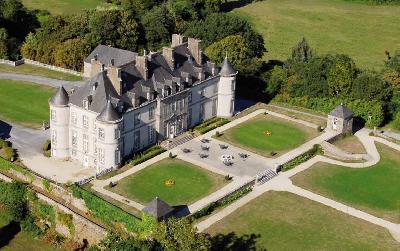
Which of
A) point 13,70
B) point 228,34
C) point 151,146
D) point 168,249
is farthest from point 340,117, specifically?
point 13,70

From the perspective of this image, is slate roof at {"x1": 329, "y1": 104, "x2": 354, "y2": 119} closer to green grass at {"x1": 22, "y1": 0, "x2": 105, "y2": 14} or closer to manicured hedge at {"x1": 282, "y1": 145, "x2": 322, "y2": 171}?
manicured hedge at {"x1": 282, "y1": 145, "x2": 322, "y2": 171}

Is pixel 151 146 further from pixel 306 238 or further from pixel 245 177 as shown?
pixel 306 238

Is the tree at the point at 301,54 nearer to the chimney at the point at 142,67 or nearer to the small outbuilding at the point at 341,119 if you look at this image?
the small outbuilding at the point at 341,119

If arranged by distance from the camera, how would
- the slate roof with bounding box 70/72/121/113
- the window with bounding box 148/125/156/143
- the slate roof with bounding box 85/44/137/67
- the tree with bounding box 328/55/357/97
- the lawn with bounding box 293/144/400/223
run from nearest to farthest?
the lawn with bounding box 293/144/400/223
the slate roof with bounding box 70/72/121/113
the window with bounding box 148/125/156/143
the tree with bounding box 328/55/357/97
the slate roof with bounding box 85/44/137/67

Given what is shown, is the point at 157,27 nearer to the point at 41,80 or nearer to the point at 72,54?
the point at 72,54

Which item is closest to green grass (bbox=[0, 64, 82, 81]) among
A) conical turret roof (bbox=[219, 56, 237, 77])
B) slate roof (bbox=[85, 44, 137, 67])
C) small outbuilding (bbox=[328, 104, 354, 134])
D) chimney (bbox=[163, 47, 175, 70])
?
slate roof (bbox=[85, 44, 137, 67])

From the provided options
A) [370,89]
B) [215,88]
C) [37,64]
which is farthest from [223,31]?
[37,64]

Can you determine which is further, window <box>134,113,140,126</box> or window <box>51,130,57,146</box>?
window <box>51,130,57,146</box>
